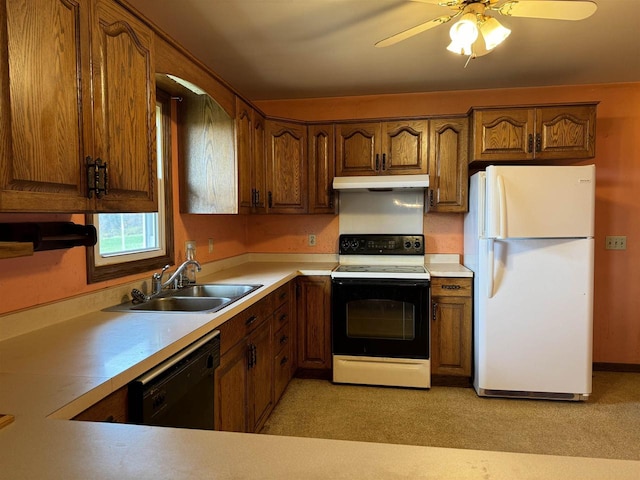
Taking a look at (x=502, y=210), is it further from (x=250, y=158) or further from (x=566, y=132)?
(x=250, y=158)

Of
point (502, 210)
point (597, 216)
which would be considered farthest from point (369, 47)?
point (597, 216)

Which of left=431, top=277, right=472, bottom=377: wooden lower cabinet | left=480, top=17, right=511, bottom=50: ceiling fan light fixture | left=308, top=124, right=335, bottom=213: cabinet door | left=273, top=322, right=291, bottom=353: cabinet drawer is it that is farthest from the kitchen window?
left=431, top=277, right=472, bottom=377: wooden lower cabinet

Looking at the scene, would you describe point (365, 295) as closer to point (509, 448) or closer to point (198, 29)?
point (509, 448)

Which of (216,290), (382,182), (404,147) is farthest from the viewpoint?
(404,147)

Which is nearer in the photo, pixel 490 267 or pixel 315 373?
pixel 490 267

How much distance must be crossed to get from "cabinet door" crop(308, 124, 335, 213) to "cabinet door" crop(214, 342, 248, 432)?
5.36 feet

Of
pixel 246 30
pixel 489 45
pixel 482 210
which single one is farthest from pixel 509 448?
pixel 246 30

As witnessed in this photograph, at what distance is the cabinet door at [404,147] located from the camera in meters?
3.23

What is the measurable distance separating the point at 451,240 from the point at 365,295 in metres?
1.04

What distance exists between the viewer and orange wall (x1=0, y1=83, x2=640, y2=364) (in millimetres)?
3242

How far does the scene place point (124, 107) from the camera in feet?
4.89

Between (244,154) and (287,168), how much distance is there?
1.85 ft

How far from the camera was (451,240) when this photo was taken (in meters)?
3.52

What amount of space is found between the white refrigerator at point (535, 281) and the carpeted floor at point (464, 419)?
0.18 metres
